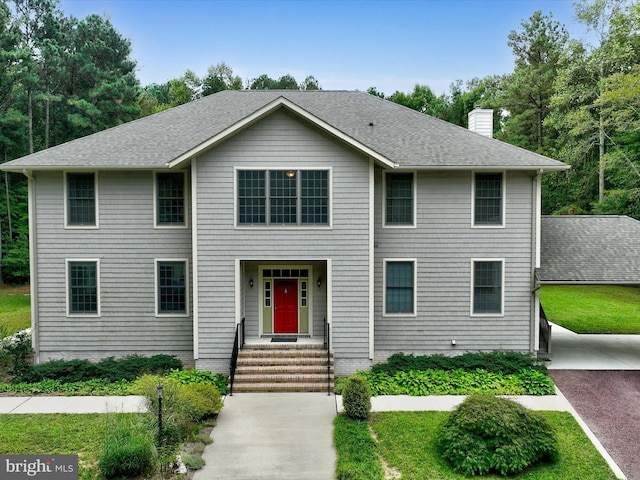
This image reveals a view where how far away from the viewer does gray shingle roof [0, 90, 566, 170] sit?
39.7 feet

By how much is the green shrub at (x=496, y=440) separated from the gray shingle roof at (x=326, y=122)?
6.43 m

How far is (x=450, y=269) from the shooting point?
41.7 ft

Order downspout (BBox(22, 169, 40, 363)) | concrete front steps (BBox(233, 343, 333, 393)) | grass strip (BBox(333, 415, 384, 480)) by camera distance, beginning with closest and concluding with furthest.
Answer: grass strip (BBox(333, 415, 384, 480)) → concrete front steps (BBox(233, 343, 333, 393)) → downspout (BBox(22, 169, 40, 363))

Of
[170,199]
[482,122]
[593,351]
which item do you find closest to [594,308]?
[593,351]

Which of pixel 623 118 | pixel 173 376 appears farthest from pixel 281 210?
pixel 623 118

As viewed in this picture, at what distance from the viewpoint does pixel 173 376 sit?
37.4 feet

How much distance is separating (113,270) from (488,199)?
10951 mm

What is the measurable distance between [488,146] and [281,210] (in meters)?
6.55

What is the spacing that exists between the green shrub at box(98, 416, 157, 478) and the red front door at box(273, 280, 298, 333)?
6.00 m

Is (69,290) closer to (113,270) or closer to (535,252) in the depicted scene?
(113,270)

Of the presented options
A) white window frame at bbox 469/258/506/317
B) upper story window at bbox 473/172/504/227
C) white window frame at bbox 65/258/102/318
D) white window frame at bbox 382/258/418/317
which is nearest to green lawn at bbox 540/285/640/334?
white window frame at bbox 469/258/506/317

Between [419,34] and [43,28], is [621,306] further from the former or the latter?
[43,28]

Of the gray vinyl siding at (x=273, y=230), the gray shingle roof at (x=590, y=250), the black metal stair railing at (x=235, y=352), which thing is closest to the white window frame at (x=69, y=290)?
the gray vinyl siding at (x=273, y=230)

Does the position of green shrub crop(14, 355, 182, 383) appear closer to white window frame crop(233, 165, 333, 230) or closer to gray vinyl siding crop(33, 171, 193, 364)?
gray vinyl siding crop(33, 171, 193, 364)
